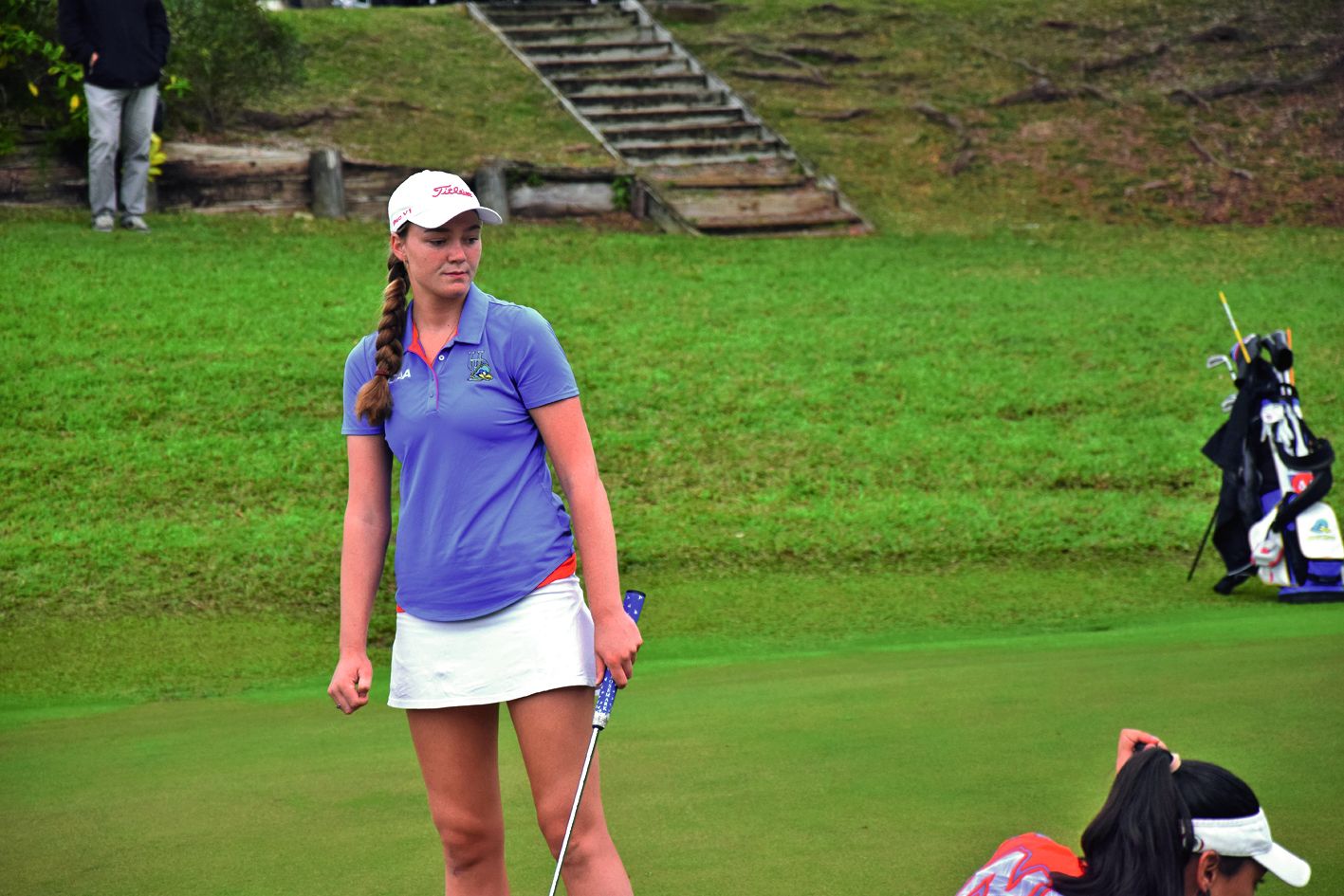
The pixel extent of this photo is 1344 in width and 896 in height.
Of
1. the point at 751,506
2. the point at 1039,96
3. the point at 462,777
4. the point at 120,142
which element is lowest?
the point at 751,506

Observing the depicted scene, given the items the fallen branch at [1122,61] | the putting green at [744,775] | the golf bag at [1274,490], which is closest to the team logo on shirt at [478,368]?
the putting green at [744,775]

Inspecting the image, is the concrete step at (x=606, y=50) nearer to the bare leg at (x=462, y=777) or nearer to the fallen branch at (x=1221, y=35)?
the fallen branch at (x=1221, y=35)

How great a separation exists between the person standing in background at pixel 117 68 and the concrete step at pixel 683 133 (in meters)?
5.26

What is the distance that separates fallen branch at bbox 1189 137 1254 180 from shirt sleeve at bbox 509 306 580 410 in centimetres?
1608

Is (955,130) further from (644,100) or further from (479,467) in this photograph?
(479,467)

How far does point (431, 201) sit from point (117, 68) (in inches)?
405

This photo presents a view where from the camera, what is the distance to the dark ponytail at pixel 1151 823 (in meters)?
2.59

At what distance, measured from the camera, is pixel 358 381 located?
327 centimetres

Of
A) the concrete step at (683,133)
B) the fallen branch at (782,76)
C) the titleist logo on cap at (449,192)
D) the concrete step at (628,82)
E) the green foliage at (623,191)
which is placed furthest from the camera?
the fallen branch at (782,76)

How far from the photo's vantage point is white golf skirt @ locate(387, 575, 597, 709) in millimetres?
3084

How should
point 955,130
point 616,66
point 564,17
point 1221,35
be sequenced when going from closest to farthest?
point 616,66
point 955,130
point 564,17
point 1221,35

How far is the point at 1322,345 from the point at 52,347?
9.24 m

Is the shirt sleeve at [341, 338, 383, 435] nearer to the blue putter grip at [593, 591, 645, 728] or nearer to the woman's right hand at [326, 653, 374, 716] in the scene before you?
the woman's right hand at [326, 653, 374, 716]

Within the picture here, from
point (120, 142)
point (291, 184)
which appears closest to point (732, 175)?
point (291, 184)
